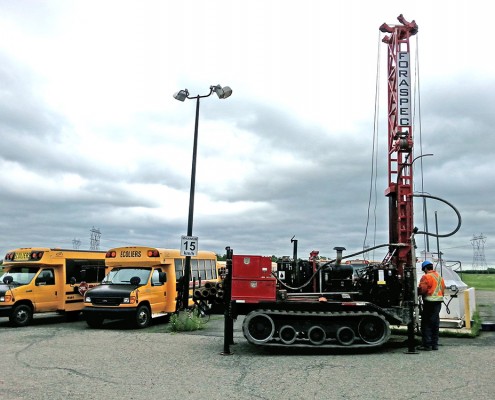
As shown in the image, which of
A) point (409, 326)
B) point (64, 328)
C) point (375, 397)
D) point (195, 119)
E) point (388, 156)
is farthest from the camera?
point (388, 156)

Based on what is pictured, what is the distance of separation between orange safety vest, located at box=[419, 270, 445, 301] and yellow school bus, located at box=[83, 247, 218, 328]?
6429 millimetres

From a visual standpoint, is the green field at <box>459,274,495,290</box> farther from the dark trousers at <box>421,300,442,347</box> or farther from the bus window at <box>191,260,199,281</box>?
the dark trousers at <box>421,300,442,347</box>

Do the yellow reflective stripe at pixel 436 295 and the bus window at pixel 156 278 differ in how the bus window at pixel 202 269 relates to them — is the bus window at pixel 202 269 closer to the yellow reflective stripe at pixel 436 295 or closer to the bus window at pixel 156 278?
the bus window at pixel 156 278

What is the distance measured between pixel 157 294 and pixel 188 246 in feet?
8.77

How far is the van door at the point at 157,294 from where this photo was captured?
→ 16.0m

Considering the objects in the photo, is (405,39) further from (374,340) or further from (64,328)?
(64,328)

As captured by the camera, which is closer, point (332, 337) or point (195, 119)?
point (332, 337)

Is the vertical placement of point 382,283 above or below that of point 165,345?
above

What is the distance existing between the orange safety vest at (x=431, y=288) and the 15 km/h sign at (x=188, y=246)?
20.4 feet

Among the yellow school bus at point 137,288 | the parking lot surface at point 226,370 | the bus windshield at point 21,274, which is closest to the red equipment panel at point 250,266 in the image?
the parking lot surface at point 226,370

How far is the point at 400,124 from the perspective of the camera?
17656 millimetres


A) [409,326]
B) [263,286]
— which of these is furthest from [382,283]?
[263,286]

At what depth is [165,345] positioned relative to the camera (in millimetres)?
11953

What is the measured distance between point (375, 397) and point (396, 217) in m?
9.19
